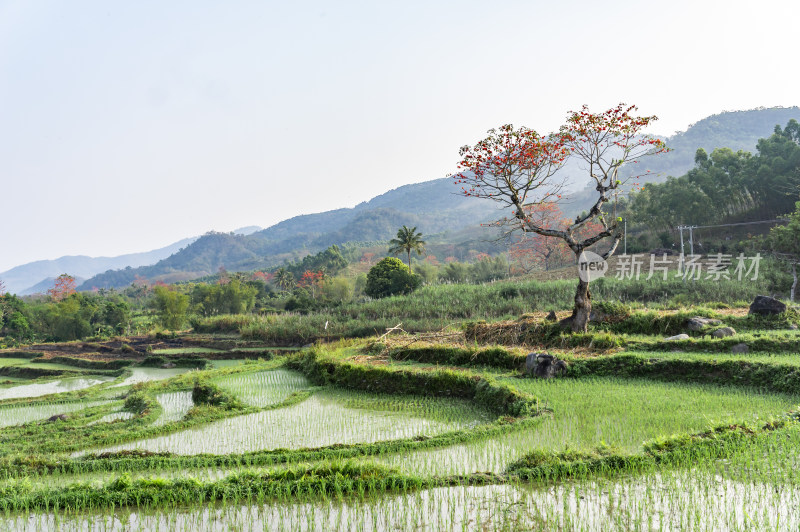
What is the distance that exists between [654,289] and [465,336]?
36.2 ft

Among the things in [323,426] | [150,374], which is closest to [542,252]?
[150,374]

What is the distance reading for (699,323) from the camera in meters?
12.2

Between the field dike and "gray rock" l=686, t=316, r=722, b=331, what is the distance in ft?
10.9

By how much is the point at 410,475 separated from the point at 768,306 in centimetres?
1113

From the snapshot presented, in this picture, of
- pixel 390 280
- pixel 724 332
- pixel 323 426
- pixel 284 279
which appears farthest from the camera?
pixel 284 279

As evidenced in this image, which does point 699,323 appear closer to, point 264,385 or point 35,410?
point 264,385

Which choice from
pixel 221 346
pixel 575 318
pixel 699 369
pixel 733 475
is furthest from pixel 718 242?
pixel 733 475

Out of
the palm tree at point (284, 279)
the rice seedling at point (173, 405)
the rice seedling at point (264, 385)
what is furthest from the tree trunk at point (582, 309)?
the palm tree at point (284, 279)

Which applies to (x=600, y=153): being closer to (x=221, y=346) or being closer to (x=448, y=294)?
(x=448, y=294)

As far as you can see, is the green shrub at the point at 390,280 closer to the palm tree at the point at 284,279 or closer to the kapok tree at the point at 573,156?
the kapok tree at the point at 573,156

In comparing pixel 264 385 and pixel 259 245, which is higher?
pixel 259 245

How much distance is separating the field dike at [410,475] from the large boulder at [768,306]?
453 centimetres

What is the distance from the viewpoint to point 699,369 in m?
9.20

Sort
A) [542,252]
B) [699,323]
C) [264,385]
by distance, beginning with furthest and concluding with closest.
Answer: [542,252] → [264,385] → [699,323]
